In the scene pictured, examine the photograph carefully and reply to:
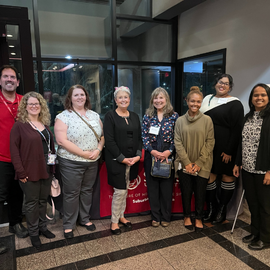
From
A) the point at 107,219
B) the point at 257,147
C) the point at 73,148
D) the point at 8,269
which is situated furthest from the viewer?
the point at 107,219

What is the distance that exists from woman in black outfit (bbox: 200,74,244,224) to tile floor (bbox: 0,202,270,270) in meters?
0.35

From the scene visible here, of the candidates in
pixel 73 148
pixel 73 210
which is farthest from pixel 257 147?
pixel 73 210

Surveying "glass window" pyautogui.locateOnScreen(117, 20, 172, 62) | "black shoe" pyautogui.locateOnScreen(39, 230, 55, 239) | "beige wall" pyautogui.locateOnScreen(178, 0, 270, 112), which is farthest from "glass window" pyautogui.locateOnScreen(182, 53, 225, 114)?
"black shoe" pyautogui.locateOnScreen(39, 230, 55, 239)

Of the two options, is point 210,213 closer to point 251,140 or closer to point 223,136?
point 223,136

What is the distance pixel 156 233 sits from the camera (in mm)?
2744

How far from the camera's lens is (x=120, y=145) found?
2604 millimetres

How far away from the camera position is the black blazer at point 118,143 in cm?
257

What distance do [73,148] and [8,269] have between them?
125 cm

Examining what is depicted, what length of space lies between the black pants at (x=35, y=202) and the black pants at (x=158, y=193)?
1.12 metres

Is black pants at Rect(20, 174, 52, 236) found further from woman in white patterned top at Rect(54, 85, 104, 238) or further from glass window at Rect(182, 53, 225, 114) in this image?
glass window at Rect(182, 53, 225, 114)

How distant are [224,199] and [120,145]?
1.46 m

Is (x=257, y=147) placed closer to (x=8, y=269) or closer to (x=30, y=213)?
(x=30, y=213)

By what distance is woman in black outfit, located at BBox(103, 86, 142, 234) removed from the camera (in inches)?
101

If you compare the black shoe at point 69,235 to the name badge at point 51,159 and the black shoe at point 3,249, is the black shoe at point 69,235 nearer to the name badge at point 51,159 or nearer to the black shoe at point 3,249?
the black shoe at point 3,249
